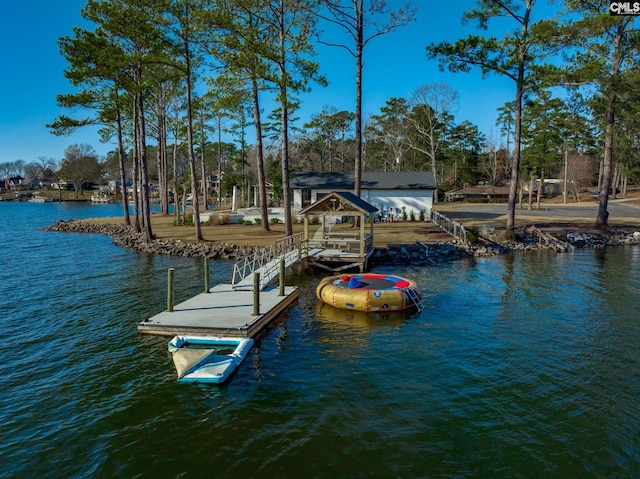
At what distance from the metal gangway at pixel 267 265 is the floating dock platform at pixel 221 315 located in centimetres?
67

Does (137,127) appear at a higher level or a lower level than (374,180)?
higher

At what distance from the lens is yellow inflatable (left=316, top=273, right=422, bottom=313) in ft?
47.9

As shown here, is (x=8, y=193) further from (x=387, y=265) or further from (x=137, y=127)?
(x=387, y=265)

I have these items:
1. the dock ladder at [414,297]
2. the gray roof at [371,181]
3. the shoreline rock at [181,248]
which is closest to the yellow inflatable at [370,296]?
the dock ladder at [414,297]

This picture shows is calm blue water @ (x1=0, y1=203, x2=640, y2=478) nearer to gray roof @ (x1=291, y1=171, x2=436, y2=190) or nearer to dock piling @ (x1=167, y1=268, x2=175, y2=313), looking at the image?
dock piling @ (x1=167, y1=268, x2=175, y2=313)

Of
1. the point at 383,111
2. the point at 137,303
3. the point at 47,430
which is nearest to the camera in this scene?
the point at 47,430

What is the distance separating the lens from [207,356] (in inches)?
402

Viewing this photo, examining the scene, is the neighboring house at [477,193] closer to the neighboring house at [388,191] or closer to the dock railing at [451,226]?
the neighboring house at [388,191]

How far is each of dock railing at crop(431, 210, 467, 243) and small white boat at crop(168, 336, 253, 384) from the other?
18.2 m

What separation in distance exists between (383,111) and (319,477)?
62.0 m

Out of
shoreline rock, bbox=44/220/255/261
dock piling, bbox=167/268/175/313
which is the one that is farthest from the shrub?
dock piling, bbox=167/268/175/313

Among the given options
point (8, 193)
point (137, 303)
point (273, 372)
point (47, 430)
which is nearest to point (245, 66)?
point (137, 303)

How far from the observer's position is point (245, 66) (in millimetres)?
21828
